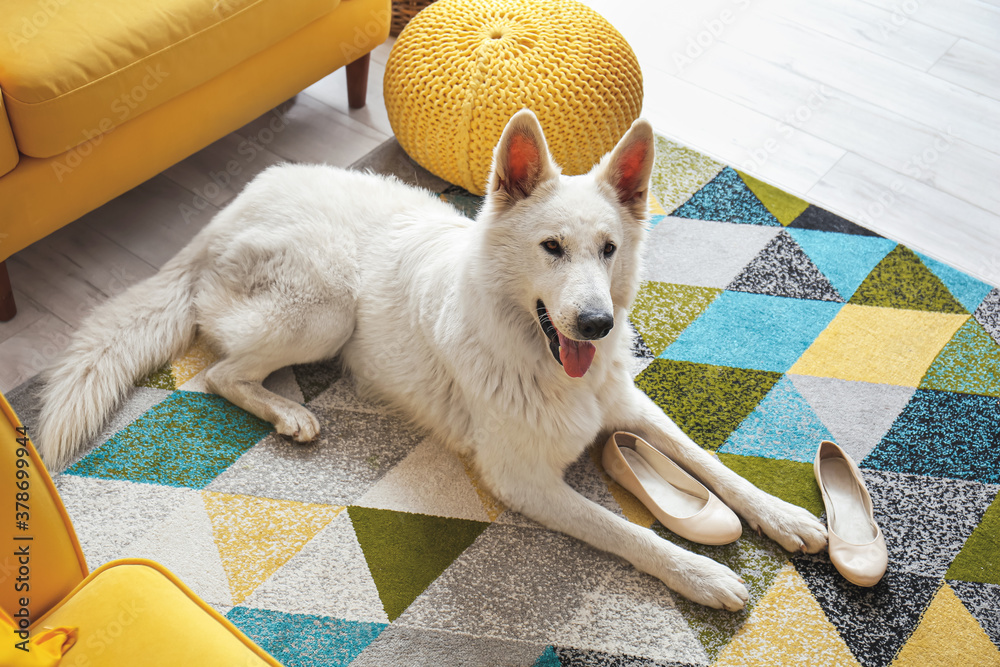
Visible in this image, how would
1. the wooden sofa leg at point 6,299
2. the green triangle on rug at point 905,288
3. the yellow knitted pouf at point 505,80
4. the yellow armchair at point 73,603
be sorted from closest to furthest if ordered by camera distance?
the yellow armchair at point 73,603, the wooden sofa leg at point 6,299, the yellow knitted pouf at point 505,80, the green triangle on rug at point 905,288

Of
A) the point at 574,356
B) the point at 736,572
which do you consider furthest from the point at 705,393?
the point at 574,356

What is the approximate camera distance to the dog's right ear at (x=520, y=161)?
1.72 meters

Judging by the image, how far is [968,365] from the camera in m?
2.61

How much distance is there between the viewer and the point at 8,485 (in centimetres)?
118

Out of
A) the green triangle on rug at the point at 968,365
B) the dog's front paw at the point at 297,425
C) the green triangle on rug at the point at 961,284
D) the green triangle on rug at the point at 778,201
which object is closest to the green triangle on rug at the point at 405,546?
the dog's front paw at the point at 297,425

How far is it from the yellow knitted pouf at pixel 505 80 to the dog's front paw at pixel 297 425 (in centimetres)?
118

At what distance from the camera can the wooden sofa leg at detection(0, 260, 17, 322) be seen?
2.50m

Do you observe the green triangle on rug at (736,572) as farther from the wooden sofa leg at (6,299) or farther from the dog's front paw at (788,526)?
the wooden sofa leg at (6,299)

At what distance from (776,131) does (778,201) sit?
54 cm

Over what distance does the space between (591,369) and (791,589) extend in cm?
82

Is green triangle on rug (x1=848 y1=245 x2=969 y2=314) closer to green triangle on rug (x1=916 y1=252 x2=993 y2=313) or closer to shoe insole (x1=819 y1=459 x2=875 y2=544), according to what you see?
green triangle on rug (x1=916 y1=252 x2=993 y2=313)

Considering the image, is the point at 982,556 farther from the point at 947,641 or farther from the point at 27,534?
the point at 27,534

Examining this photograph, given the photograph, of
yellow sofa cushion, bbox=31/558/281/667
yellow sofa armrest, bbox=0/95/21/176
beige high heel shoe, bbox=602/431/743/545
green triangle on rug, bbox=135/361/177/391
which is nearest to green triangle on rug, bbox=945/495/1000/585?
beige high heel shoe, bbox=602/431/743/545

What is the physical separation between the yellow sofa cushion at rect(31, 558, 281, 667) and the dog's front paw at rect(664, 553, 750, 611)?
1.13 m
